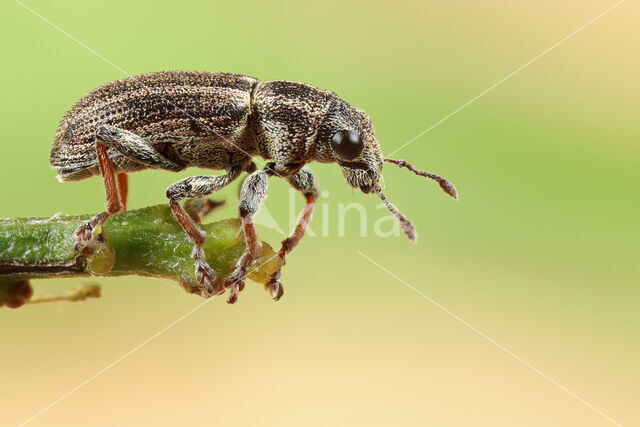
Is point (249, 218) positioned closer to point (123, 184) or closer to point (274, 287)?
point (274, 287)

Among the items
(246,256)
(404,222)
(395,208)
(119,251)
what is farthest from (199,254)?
(395,208)

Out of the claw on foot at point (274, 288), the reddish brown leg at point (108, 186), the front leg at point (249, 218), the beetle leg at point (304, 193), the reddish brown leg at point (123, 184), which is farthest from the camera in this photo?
the reddish brown leg at point (123, 184)

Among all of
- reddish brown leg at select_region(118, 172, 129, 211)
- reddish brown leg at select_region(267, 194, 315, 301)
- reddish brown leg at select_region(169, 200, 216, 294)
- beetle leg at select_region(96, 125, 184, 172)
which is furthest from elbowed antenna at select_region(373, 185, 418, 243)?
reddish brown leg at select_region(118, 172, 129, 211)

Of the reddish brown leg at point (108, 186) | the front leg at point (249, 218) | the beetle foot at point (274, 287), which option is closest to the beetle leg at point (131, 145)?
the reddish brown leg at point (108, 186)

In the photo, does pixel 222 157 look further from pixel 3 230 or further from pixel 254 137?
pixel 3 230

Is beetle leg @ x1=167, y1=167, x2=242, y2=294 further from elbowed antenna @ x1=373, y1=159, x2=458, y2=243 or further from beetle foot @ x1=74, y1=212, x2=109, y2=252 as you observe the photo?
elbowed antenna @ x1=373, y1=159, x2=458, y2=243

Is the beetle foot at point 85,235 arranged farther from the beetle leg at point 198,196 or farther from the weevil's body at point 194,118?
the weevil's body at point 194,118

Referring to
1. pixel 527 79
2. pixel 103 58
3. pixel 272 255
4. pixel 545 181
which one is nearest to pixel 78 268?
pixel 272 255
